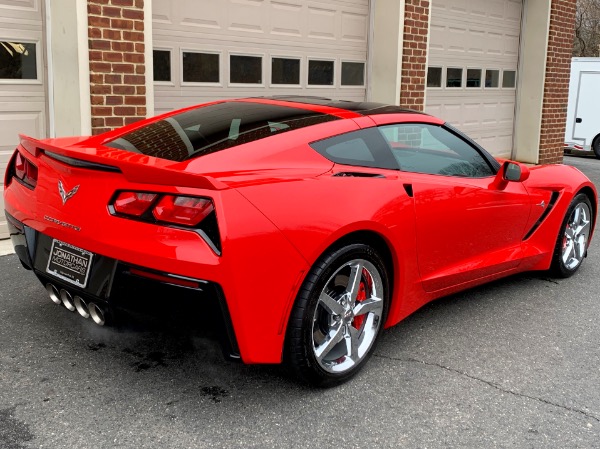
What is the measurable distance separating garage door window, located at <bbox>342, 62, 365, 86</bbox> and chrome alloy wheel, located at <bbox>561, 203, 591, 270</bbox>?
14.5ft

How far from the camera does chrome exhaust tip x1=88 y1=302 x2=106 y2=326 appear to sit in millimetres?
2992

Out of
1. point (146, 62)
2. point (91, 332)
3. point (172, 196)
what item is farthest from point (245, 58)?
point (172, 196)

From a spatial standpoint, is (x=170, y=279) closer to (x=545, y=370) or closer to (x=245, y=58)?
(x=545, y=370)

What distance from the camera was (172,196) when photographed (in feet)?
9.25

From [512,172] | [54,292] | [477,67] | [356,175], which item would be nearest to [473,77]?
[477,67]

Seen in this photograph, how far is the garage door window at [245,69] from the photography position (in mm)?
7707

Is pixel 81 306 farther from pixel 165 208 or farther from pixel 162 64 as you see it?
pixel 162 64

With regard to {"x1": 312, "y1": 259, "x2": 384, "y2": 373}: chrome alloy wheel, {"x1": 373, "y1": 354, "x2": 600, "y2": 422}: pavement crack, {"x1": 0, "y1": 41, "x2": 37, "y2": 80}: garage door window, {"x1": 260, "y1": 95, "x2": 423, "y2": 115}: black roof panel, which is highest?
{"x1": 0, "y1": 41, "x2": 37, "y2": 80}: garage door window

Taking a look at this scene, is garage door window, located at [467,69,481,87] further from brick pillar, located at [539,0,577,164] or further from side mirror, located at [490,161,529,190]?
side mirror, located at [490,161,529,190]

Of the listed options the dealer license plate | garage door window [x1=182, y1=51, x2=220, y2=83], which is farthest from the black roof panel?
garage door window [x1=182, y1=51, x2=220, y2=83]

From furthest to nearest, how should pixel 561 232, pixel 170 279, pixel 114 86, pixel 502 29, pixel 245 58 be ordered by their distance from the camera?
pixel 502 29
pixel 245 58
pixel 114 86
pixel 561 232
pixel 170 279

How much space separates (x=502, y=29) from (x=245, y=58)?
19.4ft

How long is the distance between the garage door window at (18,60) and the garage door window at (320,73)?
3.52 m

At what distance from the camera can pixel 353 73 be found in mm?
9219
